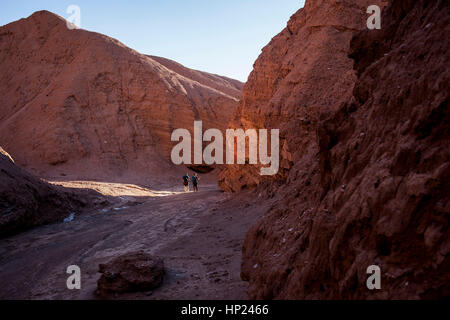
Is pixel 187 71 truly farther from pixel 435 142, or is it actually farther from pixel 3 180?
pixel 435 142

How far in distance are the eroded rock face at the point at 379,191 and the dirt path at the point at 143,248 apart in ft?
2.32

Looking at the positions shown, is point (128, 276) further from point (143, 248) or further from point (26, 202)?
point (26, 202)

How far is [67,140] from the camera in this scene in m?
22.6

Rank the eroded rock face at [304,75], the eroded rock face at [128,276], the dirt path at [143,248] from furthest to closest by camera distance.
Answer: the eroded rock face at [304,75] → the dirt path at [143,248] → the eroded rock face at [128,276]

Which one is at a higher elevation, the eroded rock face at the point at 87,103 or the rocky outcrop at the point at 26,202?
the eroded rock face at the point at 87,103

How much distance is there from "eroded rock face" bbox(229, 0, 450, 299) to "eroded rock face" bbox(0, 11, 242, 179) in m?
19.7

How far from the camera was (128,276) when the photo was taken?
383 cm

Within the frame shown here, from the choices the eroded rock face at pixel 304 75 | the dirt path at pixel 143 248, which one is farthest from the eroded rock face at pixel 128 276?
the eroded rock face at pixel 304 75

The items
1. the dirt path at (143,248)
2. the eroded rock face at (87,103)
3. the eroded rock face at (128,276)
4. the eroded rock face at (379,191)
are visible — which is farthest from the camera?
the eroded rock face at (87,103)

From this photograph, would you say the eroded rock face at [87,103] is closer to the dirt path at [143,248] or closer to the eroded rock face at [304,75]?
the dirt path at [143,248]

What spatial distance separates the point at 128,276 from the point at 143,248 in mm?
2205

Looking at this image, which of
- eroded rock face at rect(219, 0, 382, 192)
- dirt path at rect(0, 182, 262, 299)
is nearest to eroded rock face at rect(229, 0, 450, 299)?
dirt path at rect(0, 182, 262, 299)

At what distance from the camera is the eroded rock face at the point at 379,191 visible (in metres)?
1.78

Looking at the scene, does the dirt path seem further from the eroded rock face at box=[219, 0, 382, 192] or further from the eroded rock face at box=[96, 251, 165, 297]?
the eroded rock face at box=[219, 0, 382, 192]
